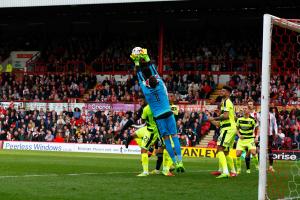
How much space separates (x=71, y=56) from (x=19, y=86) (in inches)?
180

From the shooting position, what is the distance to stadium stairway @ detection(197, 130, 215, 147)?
3556cm

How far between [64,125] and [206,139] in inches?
352

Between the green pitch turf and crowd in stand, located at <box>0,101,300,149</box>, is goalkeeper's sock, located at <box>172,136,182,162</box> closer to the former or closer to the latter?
the green pitch turf

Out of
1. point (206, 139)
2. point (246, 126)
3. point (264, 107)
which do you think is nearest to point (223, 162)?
point (246, 126)

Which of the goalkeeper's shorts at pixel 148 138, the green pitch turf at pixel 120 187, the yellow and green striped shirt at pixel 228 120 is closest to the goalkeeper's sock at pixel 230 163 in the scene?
the yellow and green striped shirt at pixel 228 120

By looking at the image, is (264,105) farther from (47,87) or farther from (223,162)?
(47,87)

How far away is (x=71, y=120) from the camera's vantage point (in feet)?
133

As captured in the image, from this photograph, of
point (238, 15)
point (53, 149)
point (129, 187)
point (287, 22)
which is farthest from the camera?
point (238, 15)

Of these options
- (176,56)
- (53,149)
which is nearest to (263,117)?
(53,149)

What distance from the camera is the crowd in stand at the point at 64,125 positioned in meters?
38.1

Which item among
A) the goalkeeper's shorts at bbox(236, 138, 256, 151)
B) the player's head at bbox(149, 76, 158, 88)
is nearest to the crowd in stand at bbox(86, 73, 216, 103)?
the goalkeeper's shorts at bbox(236, 138, 256, 151)

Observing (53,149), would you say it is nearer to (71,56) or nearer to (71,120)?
(71,120)

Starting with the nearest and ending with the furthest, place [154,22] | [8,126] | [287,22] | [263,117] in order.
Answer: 1. [263,117]
2. [287,22]
3. [8,126]
4. [154,22]

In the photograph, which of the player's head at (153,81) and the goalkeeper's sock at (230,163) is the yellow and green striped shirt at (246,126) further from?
the player's head at (153,81)
